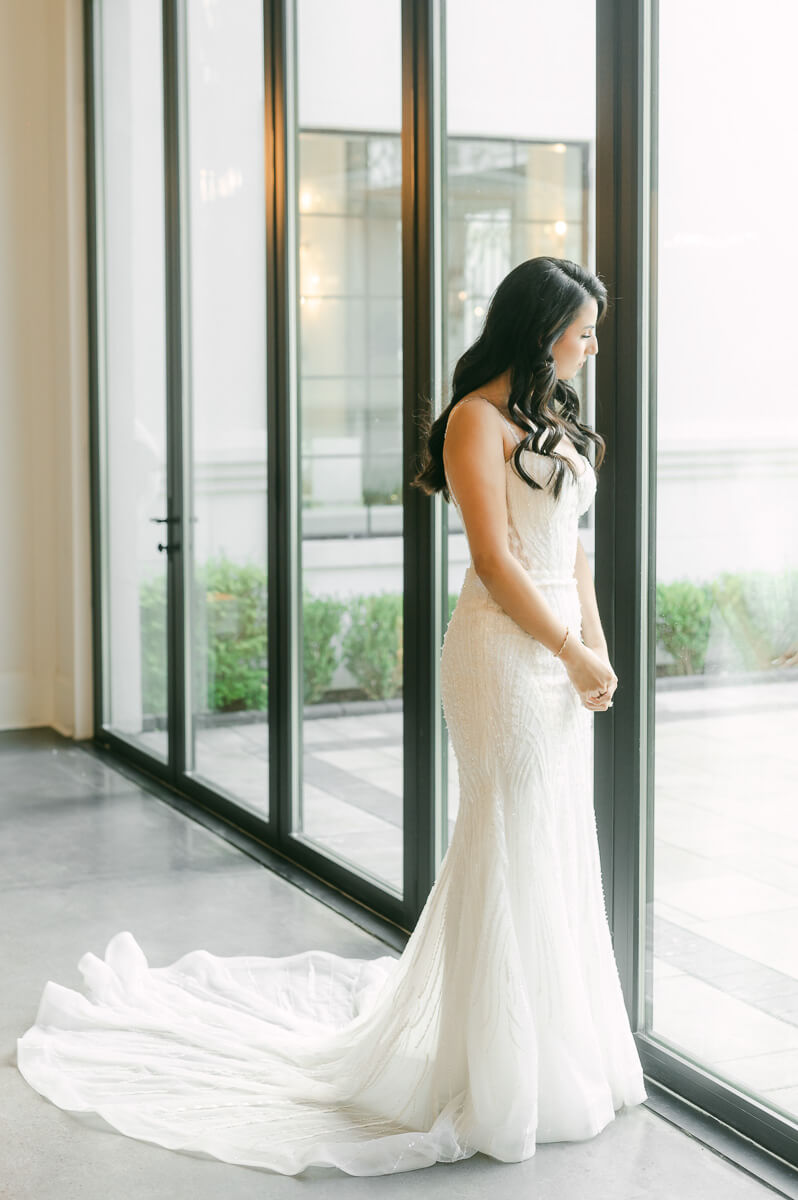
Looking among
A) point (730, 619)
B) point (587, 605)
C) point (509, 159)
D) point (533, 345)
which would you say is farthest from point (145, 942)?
point (509, 159)

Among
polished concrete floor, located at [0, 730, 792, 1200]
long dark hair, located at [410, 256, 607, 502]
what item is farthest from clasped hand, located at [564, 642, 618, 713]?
polished concrete floor, located at [0, 730, 792, 1200]

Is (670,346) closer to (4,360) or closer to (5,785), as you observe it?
(5,785)

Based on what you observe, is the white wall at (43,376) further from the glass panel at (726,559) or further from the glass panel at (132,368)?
the glass panel at (726,559)

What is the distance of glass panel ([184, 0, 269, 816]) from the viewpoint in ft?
15.8

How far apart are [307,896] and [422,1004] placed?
1.48m

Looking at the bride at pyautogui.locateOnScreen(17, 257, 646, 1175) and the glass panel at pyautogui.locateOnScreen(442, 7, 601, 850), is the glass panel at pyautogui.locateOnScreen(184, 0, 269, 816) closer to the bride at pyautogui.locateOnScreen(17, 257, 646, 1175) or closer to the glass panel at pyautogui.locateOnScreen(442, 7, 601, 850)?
the glass panel at pyautogui.locateOnScreen(442, 7, 601, 850)

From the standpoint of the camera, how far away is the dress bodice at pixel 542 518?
2.65 meters

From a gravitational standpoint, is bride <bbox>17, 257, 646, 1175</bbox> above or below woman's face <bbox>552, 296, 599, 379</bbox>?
below

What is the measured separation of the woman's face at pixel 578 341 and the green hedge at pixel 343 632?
49cm

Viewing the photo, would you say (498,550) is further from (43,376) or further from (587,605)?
(43,376)

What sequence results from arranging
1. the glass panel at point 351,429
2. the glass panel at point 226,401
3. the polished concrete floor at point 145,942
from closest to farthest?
the polished concrete floor at point 145,942 → the glass panel at point 351,429 → the glass panel at point 226,401

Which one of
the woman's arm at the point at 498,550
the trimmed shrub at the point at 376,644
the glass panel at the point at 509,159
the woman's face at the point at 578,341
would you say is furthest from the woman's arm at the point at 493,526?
the trimmed shrub at the point at 376,644

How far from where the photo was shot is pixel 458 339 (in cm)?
371

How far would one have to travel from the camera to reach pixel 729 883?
2727 mm
